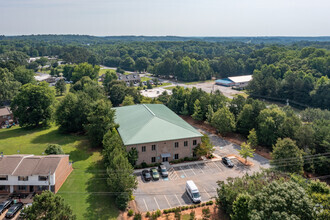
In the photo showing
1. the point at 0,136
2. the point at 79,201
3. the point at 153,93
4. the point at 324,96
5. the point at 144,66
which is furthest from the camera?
the point at 144,66

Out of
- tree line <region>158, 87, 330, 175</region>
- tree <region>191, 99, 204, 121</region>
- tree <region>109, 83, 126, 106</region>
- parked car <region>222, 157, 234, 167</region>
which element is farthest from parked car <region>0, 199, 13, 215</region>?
tree <region>109, 83, 126, 106</region>

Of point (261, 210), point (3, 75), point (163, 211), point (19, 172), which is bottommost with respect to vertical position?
point (163, 211)

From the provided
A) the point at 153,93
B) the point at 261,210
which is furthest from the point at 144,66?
the point at 261,210

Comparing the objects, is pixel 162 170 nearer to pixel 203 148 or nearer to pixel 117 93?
pixel 203 148

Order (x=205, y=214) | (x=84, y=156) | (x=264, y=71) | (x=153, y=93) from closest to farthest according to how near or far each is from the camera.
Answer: (x=205, y=214), (x=84, y=156), (x=153, y=93), (x=264, y=71)

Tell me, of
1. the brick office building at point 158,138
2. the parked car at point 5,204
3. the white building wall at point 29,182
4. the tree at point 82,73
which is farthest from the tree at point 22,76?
the parked car at point 5,204

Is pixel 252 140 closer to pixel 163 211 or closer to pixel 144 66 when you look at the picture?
pixel 163 211

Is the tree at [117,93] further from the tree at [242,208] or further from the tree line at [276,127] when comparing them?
the tree at [242,208]
